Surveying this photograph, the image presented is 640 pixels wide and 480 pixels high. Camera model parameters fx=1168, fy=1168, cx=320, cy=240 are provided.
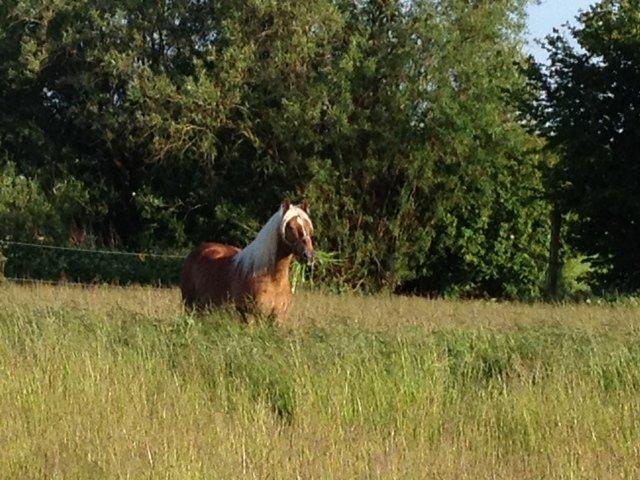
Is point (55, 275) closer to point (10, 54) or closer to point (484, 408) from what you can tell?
point (10, 54)

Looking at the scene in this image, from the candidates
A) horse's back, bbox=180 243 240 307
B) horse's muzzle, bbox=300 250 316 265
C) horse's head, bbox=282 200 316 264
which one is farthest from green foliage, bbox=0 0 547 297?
horse's muzzle, bbox=300 250 316 265

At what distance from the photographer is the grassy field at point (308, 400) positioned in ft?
21.0

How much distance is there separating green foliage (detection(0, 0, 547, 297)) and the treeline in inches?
1.8

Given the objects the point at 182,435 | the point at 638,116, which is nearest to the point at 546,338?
the point at 182,435

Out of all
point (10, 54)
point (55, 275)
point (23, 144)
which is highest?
point (10, 54)

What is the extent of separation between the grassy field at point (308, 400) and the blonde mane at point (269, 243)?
41.1 inches

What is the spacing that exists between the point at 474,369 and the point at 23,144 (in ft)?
68.1

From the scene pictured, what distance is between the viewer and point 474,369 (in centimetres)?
923

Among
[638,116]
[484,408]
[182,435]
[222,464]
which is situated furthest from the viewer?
[638,116]

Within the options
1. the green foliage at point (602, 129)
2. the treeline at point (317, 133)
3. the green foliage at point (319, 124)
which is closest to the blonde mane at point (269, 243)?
the green foliage at point (602, 129)

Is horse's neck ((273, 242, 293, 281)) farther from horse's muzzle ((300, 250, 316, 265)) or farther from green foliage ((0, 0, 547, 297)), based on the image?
green foliage ((0, 0, 547, 297))

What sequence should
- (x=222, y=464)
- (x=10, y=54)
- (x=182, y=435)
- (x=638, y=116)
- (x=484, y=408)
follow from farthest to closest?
(x=10, y=54), (x=638, y=116), (x=484, y=408), (x=182, y=435), (x=222, y=464)

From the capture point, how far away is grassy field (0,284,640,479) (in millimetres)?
6402

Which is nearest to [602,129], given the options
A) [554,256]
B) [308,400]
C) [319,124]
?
[554,256]
